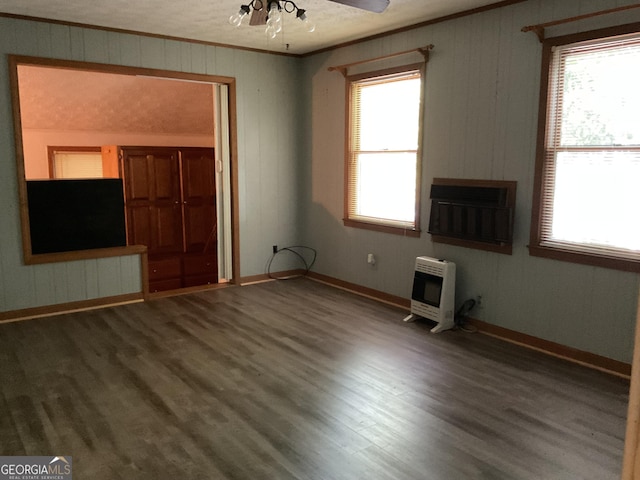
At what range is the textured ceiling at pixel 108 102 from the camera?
19.5 feet

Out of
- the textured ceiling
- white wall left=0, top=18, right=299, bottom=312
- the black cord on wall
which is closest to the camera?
white wall left=0, top=18, right=299, bottom=312

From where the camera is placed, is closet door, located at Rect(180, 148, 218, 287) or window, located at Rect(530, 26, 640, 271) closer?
window, located at Rect(530, 26, 640, 271)

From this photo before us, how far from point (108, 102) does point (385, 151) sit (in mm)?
3812

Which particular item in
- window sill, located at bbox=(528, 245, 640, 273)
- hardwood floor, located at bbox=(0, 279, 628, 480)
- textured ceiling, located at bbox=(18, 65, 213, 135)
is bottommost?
hardwood floor, located at bbox=(0, 279, 628, 480)

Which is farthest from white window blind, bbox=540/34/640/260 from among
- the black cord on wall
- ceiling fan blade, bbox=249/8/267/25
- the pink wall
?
the pink wall

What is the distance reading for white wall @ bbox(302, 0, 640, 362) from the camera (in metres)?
3.51

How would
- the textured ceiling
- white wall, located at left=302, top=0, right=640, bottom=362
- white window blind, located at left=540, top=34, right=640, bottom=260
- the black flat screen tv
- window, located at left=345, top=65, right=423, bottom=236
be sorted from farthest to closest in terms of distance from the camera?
the textured ceiling, window, located at left=345, top=65, right=423, bottom=236, the black flat screen tv, white wall, located at left=302, top=0, right=640, bottom=362, white window blind, located at left=540, top=34, right=640, bottom=260

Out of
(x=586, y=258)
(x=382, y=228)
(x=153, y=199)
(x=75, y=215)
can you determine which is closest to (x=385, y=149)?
(x=382, y=228)

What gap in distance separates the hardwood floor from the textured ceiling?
296cm

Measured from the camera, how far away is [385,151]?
511cm

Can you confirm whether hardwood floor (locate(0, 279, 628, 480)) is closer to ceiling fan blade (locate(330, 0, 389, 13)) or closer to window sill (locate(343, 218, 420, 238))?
window sill (locate(343, 218, 420, 238))

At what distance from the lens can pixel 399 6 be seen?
411cm

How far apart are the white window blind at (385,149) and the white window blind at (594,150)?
1342 mm

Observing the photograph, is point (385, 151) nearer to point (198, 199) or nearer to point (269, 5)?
point (269, 5)
